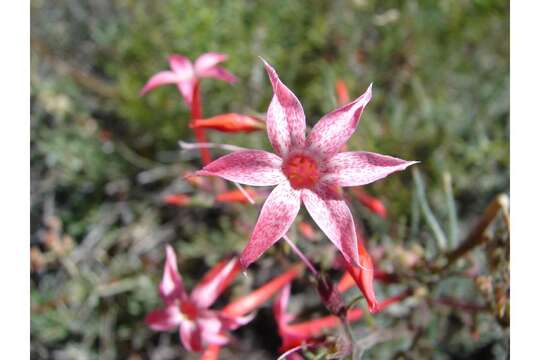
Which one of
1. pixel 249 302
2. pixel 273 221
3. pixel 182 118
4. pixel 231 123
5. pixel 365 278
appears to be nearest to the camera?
pixel 273 221

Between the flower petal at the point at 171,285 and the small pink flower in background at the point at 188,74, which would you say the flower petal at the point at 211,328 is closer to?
the flower petal at the point at 171,285

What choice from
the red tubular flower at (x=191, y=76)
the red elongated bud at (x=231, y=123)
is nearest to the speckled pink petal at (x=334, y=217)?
the red elongated bud at (x=231, y=123)

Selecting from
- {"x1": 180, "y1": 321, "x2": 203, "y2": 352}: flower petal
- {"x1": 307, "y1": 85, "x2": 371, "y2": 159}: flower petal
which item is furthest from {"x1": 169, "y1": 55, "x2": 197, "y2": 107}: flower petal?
{"x1": 180, "y1": 321, "x2": 203, "y2": 352}: flower petal

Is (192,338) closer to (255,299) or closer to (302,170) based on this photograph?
(255,299)

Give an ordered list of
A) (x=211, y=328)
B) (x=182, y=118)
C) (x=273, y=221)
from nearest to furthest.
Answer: (x=273, y=221) < (x=211, y=328) < (x=182, y=118)

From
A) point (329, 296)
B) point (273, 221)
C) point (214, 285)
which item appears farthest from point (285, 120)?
point (214, 285)

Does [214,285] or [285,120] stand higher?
[285,120]
